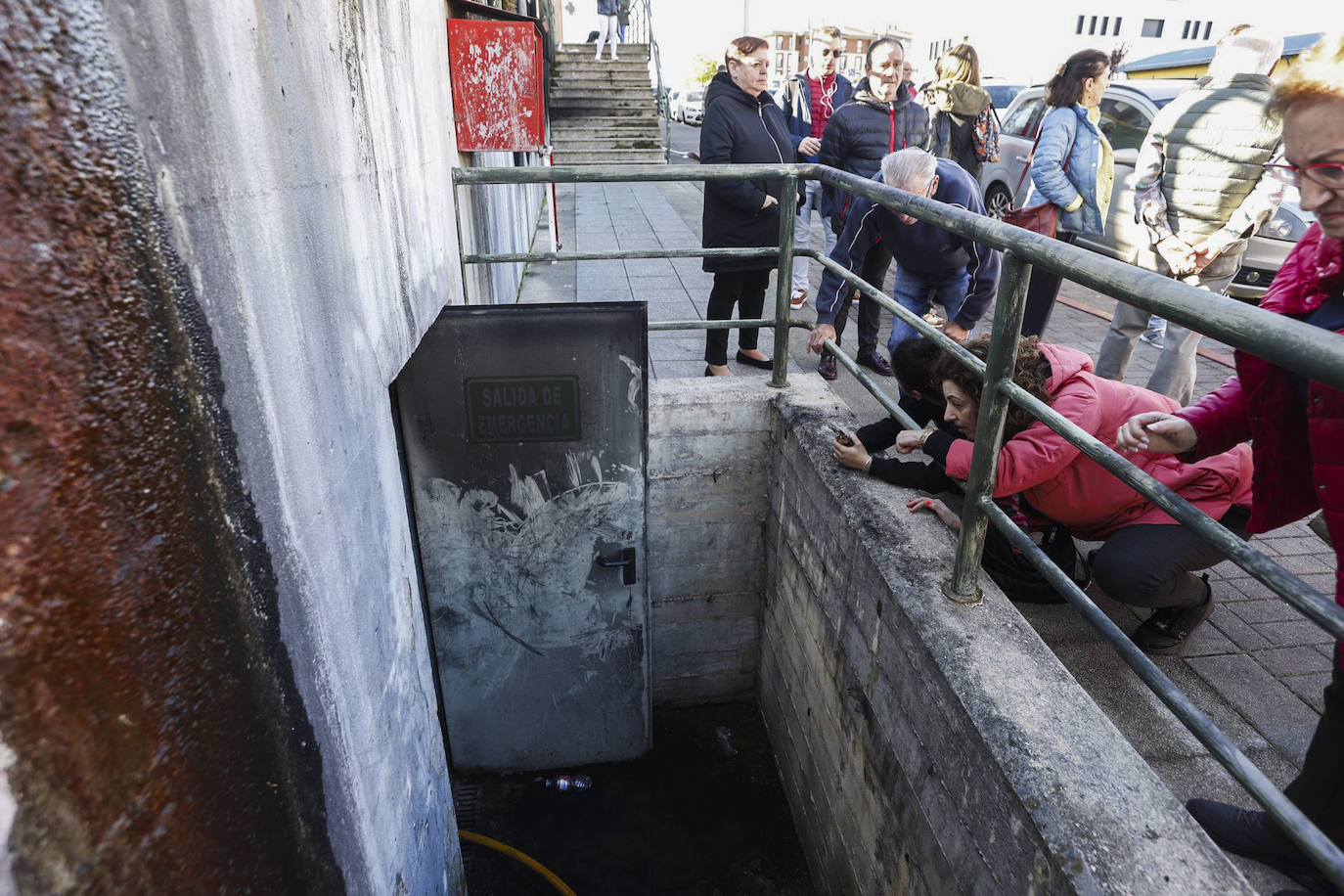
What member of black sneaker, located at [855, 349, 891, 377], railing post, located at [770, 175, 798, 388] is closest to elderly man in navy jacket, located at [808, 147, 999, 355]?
railing post, located at [770, 175, 798, 388]

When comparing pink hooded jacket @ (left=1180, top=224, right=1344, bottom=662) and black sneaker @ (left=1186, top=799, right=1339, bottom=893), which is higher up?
pink hooded jacket @ (left=1180, top=224, right=1344, bottom=662)

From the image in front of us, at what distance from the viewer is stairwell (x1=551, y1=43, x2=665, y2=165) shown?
14.4 metres

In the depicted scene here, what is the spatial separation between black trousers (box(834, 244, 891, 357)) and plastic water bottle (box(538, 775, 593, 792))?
2.99 meters

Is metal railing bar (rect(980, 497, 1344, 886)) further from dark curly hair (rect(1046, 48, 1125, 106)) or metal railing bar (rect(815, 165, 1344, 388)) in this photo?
dark curly hair (rect(1046, 48, 1125, 106))

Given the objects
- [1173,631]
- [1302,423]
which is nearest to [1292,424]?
[1302,423]

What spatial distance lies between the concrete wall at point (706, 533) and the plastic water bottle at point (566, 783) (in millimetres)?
702

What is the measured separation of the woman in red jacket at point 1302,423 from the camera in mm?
1493

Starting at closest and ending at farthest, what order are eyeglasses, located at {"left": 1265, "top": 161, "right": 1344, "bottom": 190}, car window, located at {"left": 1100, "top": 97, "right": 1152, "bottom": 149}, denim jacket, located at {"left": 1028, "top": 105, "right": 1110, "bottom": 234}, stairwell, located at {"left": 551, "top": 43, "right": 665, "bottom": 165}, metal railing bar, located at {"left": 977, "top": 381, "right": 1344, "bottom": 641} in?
1. metal railing bar, located at {"left": 977, "top": 381, "right": 1344, "bottom": 641}
2. eyeglasses, located at {"left": 1265, "top": 161, "right": 1344, "bottom": 190}
3. denim jacket, located at {"left": 1028, "top": 105, "right": 1110, "bottom": 234}
4. car window, located at {"left": 1100, "top": 97, "right": 1152, "bottom": 149}
5. stairwell, located at {"left": 551, "top": 43, "right": 665, "bottom": 165}

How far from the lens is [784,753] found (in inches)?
161

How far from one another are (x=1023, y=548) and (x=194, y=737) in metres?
1.74

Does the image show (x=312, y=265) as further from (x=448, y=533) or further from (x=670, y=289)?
(x=670, y=289)

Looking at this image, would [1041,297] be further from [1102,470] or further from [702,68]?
[702,68]

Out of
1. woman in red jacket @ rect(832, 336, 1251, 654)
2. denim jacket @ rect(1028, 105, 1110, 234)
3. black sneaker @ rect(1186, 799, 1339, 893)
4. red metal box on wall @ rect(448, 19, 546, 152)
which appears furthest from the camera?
denim jacket @ rect(1028, 105, 1110, 234)

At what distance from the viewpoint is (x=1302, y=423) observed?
1736 mm
